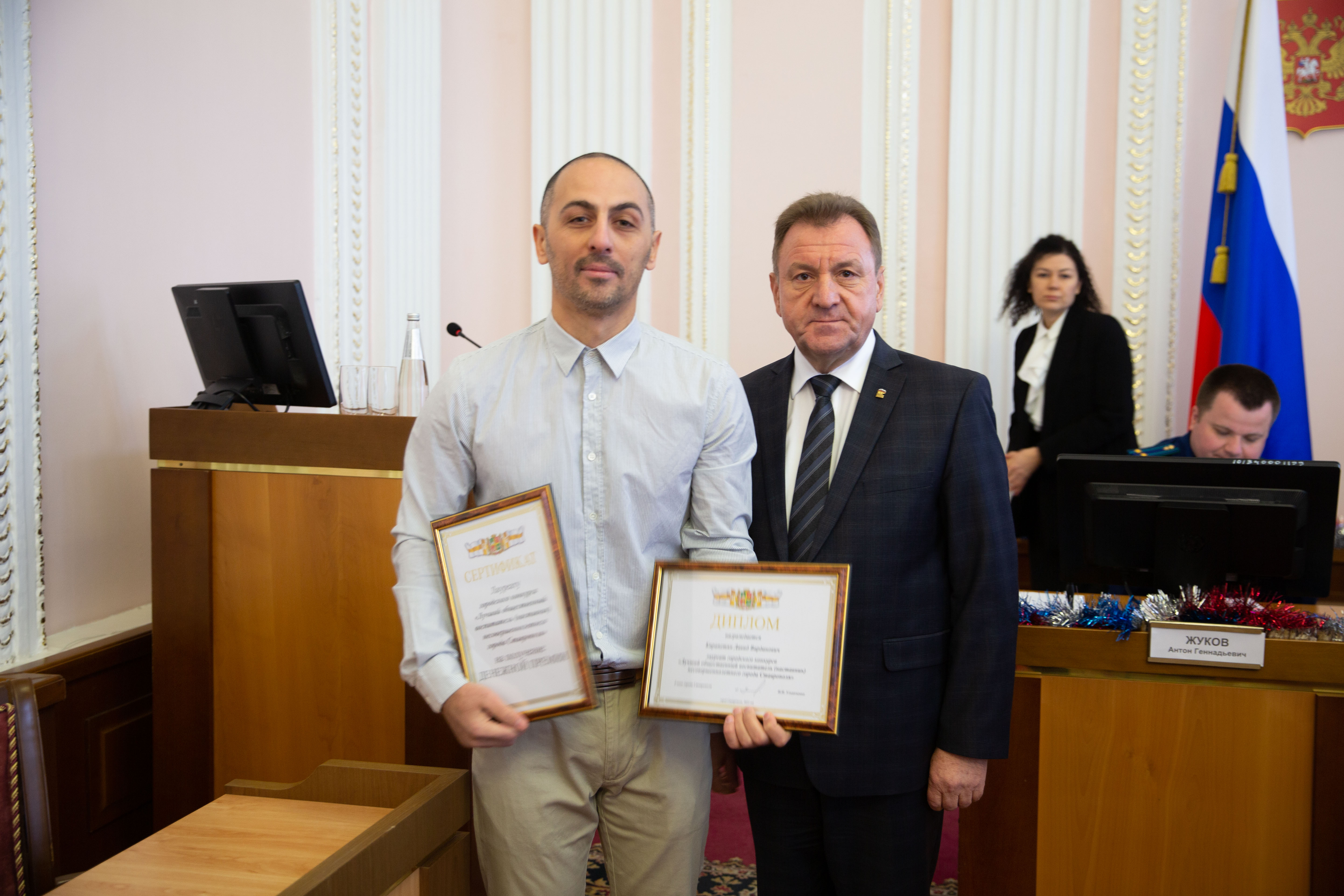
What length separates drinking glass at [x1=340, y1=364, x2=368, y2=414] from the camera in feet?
8.17

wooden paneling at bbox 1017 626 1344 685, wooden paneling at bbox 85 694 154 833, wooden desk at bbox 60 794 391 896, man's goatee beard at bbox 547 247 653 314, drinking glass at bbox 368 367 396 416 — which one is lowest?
wooden paneling at bbox 85 694 154 833

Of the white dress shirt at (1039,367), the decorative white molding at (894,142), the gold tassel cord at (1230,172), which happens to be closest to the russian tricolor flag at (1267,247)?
the gold tassel cord at (1230,172)

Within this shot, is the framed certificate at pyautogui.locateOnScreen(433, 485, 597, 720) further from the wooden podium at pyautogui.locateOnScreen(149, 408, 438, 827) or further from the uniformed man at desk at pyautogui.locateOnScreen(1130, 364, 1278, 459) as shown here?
the uniformed man at desk at pyautogui.locateOnScreen(1130, 364, 1278, 459)

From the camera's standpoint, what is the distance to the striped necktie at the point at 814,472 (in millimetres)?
1538

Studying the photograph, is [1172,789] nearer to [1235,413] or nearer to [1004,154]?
[1235,413]

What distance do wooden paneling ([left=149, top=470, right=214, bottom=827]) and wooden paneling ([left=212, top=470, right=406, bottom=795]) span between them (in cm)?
3

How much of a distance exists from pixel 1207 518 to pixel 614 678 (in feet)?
4.39

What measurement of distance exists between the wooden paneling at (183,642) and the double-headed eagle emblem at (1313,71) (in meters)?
4.29

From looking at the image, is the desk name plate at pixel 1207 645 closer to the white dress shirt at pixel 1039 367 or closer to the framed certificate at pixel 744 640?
the framed certificate at pixel 744 640

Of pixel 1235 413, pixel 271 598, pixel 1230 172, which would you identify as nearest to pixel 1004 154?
pixel 1230 172

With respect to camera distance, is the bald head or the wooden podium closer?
the bald head

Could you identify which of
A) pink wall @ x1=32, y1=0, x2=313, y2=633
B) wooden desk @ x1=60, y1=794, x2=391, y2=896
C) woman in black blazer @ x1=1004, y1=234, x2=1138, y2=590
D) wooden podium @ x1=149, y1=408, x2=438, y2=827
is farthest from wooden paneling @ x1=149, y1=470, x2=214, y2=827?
woman in black blazer @ x1=1004, y1=234, x2=1138, y2=590

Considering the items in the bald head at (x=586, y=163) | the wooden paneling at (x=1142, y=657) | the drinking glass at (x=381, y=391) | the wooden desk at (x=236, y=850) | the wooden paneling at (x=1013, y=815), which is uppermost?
the bald head at (x=586, y=163)

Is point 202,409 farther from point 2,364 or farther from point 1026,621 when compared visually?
point 1026,621
